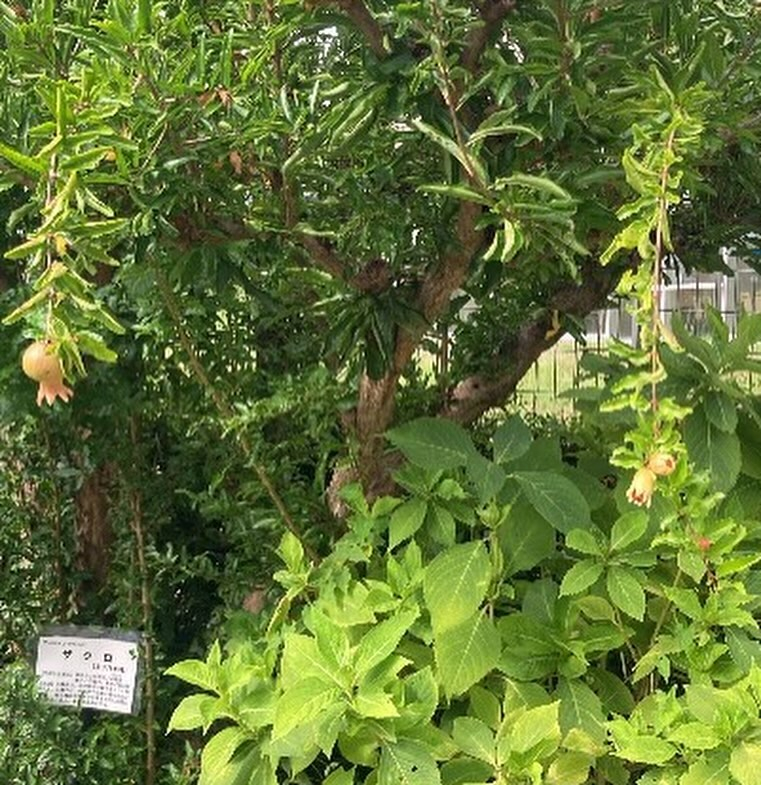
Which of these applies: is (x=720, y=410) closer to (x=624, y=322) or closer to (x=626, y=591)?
(x=626, y=591)

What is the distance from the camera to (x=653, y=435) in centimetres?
64

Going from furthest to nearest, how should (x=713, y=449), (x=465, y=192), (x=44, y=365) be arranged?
(x=713, y=449)
(x=465, y=192)
(x=44, y=365)

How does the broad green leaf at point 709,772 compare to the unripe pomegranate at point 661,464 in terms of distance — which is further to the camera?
the broad green leaf at point 709,772

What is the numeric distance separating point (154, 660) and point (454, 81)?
28.6 inches

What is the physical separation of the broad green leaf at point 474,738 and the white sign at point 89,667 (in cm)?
42

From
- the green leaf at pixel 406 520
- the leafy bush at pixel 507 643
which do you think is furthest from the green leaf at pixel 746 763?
the green leaf at pixel 406 520

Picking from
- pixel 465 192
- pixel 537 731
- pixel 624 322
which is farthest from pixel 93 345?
pixel 624 322

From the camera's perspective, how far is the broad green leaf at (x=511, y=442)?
3.28 ft

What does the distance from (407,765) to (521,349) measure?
1.78 ft

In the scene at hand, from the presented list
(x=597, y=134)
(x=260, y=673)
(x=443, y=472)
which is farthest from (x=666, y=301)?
(x=260, y=673)

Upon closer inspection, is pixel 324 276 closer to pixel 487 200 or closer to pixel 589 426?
pixel 487 200

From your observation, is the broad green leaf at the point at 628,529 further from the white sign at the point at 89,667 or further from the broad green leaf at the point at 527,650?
the white sign at the point at 89,667

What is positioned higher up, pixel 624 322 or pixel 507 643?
pixel 624 322

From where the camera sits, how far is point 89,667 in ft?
3.87
